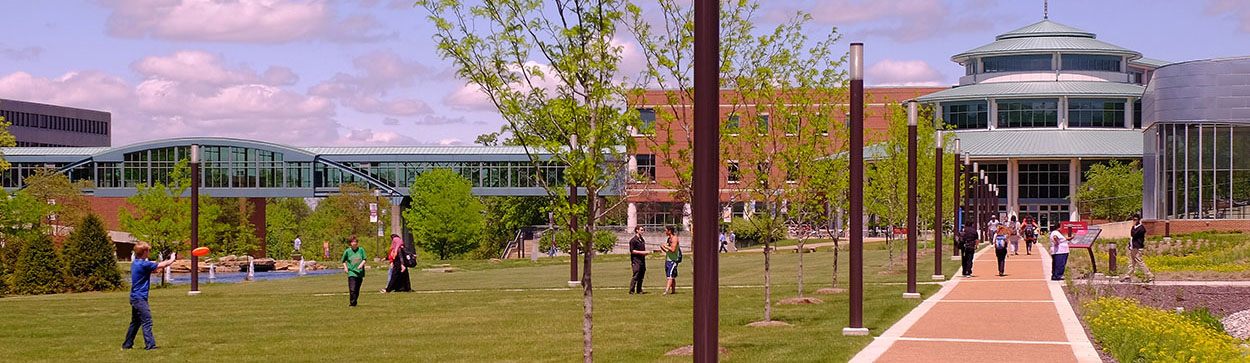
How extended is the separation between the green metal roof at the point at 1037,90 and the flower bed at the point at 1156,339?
305ft

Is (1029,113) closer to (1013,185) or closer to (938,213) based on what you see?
(1013,185)

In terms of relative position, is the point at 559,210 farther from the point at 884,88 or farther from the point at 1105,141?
the point at 884,88

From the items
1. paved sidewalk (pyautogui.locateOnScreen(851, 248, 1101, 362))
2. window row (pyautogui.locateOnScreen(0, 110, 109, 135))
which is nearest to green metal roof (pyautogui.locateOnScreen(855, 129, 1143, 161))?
paved sidewalk (pyautogui.locateOnScreen(851, 248, 1101, 362))

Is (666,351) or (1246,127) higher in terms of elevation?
(1246,127)

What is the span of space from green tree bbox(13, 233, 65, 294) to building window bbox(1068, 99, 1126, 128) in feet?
283

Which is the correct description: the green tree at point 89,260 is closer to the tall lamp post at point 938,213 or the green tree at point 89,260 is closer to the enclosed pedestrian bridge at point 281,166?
the tall lamp post at point 938,213

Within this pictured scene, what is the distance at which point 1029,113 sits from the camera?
4338 inches

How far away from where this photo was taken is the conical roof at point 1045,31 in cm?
11569

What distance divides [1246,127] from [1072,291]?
142 feet

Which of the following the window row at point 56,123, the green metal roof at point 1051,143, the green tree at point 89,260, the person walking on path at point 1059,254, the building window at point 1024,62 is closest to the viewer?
the person walking on path at point 1059,254

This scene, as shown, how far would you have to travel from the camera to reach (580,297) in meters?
28.7

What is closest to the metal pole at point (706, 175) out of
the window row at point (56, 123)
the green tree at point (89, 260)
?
the green tree at point (89, 260)

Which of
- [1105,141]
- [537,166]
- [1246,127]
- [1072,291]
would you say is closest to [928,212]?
[1246,127]

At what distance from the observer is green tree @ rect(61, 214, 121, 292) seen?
37250mm
